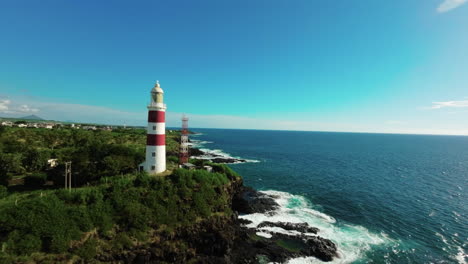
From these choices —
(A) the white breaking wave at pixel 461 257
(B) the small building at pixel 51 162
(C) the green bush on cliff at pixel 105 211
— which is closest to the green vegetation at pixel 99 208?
(C) the green bush on cliff at pixel 105 211

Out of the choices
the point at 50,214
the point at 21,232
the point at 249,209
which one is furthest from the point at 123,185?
the point at 249,209

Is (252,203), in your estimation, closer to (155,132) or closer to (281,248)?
(281,248)

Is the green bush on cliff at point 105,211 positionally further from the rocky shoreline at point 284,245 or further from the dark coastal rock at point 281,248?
the dark coastal rock at point 281,248

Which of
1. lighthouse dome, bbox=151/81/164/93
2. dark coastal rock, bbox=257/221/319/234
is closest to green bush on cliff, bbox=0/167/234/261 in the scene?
dark coastal rock, bbox=257/221/319/234

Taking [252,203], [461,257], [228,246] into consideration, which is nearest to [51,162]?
[228,246]

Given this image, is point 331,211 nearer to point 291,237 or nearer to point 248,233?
point 291,237
